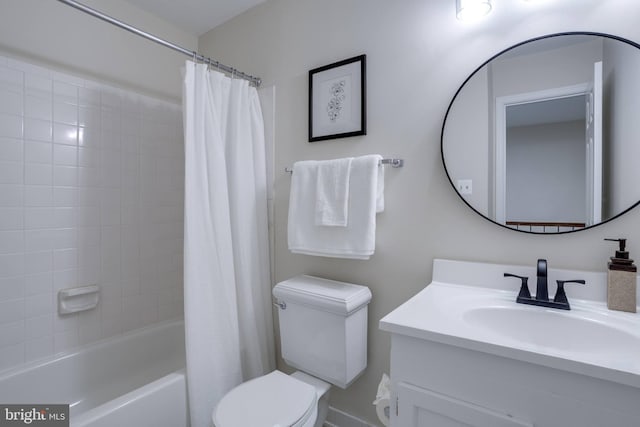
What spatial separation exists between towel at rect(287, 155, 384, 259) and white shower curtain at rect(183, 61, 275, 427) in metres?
0.32


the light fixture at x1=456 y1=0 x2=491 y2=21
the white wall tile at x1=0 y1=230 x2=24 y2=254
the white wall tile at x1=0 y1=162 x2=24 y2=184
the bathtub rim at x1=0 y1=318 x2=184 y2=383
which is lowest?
the bathtub rim at x1=0 y1=318 x2=184 y2=383

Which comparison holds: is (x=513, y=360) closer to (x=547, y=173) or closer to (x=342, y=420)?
(x=547, y=173)

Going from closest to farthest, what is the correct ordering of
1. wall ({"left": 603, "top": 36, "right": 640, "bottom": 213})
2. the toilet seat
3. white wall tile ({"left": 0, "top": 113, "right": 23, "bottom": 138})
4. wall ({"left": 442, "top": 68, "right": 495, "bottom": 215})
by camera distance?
wall ({"left": 603, "top": 36, "right": 640, "bottom": 213}) < the toilet seat < wall ({"left": 442, "top": 68, "right": 495, "bottom": 215}) < white wall tile ({"left": 0, "top": 113, "right": 23, "bottom": 138})

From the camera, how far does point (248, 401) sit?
3.96ft

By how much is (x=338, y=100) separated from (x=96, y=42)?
1449mm

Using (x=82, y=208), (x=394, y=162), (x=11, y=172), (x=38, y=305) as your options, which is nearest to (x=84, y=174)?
(x=82, y=208)

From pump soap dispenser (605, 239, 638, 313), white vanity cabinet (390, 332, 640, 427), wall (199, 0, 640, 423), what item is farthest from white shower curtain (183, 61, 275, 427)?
pump soap dispenser (605, 239, 638, 313)

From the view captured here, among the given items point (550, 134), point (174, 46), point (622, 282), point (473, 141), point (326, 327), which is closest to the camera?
point (622, 282)

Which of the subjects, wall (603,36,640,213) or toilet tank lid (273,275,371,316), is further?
toilet tank lid (273,275,371,316)

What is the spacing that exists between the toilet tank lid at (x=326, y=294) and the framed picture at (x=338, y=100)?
76cm

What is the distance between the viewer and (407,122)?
1.41 metres

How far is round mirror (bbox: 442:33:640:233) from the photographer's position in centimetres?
101

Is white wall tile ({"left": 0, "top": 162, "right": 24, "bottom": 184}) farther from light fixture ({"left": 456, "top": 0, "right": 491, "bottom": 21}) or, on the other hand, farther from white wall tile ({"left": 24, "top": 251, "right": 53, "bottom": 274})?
light fixture ({"left": 456, "top": 0, "right": 491, "bottom": 21})

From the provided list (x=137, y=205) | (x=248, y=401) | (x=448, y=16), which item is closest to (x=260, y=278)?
(x=248, y=401)
